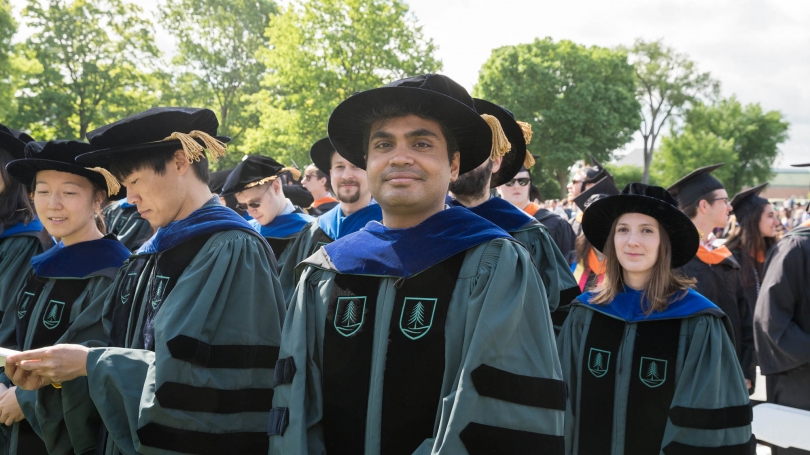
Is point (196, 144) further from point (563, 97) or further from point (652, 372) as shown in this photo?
point (563, 97)

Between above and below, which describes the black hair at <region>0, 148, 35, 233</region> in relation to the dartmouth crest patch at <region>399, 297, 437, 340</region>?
above

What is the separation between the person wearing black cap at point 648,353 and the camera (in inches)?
124

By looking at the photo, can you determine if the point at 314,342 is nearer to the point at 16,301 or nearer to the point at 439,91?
the point at 439,91

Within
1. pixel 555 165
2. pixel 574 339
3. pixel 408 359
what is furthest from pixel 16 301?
pixel 555 165

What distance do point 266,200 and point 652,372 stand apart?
3.58 m

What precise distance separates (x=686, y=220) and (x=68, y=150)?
335cm

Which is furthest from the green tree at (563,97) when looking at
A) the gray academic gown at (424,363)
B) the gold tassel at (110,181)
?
the gray academic gown at (424,363)

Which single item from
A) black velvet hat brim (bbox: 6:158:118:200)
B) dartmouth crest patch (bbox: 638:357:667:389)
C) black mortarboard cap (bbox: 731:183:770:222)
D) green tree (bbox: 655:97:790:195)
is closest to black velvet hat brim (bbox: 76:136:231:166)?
black velvet hat brim (bbox: 6:158:118:200)

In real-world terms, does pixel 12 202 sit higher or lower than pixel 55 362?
higher

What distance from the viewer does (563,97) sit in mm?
38094

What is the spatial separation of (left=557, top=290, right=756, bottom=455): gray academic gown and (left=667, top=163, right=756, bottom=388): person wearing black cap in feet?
7.31

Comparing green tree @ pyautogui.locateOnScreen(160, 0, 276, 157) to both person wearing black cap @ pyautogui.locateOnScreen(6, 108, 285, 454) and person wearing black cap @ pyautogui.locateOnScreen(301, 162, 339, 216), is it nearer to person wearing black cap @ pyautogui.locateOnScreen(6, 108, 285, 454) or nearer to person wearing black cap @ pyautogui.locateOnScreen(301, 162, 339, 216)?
person wearing black cap @ pyautogui.locateOnScreen(301, 162, 339, 216)

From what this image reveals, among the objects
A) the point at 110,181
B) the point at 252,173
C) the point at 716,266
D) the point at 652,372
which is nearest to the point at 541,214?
the point at 716,266

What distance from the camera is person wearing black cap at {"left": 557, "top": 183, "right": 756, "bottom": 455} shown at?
3.14 meters
